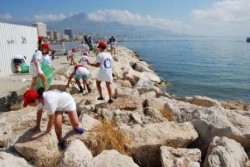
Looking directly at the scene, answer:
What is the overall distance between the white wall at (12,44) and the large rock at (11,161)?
1263 centimetres

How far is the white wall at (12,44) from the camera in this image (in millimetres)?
17969

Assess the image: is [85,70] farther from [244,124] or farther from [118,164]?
[118,164]

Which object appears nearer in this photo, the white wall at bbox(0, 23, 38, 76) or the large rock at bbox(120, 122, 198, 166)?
the large rock at bbox(120, 122, 198, 166)

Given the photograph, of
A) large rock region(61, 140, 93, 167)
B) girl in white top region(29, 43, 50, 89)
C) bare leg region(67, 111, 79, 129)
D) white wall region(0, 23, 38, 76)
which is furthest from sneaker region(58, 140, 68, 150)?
white wall region(0, 23, 38, 76)

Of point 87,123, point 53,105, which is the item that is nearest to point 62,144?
point 53,105

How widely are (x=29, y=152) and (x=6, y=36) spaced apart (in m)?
13.5

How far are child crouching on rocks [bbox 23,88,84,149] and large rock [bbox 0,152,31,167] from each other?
2.36 ft

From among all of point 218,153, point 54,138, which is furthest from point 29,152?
point 218,153

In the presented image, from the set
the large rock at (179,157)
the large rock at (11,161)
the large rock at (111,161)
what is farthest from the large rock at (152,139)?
the large rock at (11,161)

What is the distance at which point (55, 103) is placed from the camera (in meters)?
6.27

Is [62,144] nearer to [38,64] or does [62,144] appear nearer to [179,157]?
[179,157]

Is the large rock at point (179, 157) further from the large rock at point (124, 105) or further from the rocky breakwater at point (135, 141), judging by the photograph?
the large rock at point (124, 105)

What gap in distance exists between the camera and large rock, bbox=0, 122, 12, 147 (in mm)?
6954

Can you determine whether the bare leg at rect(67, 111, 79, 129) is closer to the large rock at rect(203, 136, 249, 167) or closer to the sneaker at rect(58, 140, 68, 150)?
the sneaker at rect(58, 140, 68, 150)
